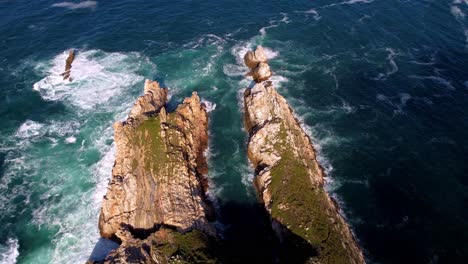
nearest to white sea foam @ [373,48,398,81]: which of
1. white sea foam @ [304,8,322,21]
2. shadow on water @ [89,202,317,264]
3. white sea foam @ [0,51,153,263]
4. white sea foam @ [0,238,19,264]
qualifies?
white sea foam @ [304,8,322,21]

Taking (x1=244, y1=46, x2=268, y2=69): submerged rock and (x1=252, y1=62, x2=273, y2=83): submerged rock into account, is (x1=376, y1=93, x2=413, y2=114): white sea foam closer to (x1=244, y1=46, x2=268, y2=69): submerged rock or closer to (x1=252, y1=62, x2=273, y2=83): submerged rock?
(x1=252, y1=62, x2=273, y2=83): submerged rock

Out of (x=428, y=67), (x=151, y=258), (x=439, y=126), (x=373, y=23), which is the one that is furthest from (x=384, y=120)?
(x=151, y=258)

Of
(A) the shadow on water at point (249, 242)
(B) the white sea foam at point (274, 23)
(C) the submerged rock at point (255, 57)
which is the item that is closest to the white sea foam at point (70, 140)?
(A) the shadow on water at point (249, 242)

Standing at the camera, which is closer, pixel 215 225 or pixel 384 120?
pixel 215 225

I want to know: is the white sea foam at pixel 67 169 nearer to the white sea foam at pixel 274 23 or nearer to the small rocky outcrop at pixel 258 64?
the small rocky outcrop at pixel 258 64

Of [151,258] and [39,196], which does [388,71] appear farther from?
[39,196]

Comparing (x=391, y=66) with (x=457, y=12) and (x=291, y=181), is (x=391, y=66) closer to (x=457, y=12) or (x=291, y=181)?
(x=457, y=12)
